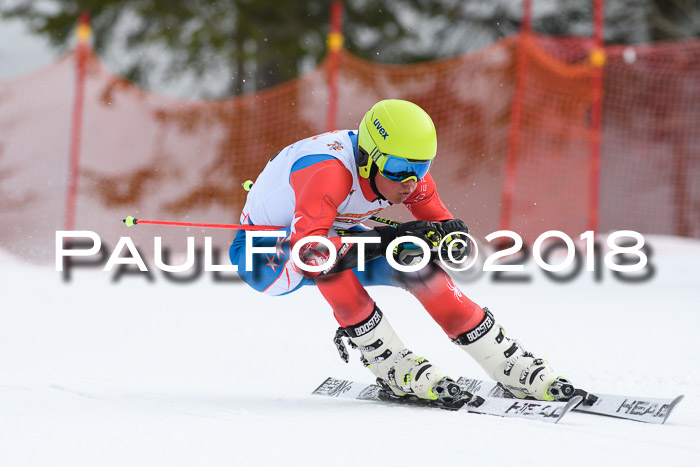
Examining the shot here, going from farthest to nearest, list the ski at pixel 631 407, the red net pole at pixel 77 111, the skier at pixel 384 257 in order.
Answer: the red net pole at pixel 77 111
the skier at pixel 384 257
the ski at pixel 631 407

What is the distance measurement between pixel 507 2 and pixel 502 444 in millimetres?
14309

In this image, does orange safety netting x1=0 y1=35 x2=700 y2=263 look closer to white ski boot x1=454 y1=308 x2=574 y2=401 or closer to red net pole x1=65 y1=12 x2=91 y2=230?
red net pole x1=65 y1=12 x2=91 y2=230

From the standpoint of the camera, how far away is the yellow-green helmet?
292cm

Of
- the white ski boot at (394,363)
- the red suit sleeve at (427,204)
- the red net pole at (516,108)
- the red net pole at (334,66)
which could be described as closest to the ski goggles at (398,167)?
the red suit sleeve at (427,204)

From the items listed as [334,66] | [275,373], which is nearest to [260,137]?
[334,66]

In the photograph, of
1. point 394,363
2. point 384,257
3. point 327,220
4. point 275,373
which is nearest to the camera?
point 327,220

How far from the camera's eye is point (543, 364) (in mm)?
2986

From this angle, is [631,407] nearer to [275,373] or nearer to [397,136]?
[397,136]

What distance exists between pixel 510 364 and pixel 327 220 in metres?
0.88

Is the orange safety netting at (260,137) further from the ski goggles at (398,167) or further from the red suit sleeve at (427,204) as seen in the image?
the ski goggles at (398,167)

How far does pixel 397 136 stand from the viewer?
292 centimetres

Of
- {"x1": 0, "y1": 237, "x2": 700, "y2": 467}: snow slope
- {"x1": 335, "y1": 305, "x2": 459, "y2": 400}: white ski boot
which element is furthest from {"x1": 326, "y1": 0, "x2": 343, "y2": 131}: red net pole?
{"x1": 335, "y1": 305, "x2": 459, "y2": 400}: white ski boot

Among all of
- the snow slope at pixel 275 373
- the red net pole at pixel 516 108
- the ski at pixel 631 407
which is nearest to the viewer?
the snow slope at pixel 275 373

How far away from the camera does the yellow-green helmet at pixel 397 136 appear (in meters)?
2.92
